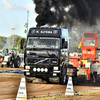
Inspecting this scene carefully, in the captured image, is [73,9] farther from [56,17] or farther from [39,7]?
[39,7]

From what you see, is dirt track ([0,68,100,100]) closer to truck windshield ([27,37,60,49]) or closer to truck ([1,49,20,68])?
truck windshield ([27,37,60,49])

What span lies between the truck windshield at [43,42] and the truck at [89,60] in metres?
3.73

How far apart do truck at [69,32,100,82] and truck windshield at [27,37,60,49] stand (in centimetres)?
373

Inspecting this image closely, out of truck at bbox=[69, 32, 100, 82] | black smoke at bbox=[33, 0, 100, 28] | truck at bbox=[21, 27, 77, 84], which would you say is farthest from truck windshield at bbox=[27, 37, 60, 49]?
black smoke at bbox=[33, 0, 100, 28]

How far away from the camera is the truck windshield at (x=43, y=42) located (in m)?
14.8

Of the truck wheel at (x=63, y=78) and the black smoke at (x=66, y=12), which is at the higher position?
the black smoke at (x=66, y=12)

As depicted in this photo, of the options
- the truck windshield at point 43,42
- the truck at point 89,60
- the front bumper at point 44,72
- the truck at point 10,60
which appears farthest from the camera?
the truck at point 10,60

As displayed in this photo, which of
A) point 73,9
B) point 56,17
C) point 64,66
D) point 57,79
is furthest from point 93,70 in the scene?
point 73,9

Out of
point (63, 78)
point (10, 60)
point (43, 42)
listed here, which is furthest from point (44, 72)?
point (10, 60)

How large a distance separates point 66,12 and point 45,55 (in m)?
11.3

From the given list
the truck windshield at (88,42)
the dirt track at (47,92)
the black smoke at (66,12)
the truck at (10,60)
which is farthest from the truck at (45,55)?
the truck at (10,60)

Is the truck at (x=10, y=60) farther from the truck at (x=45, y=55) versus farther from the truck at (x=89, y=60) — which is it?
the truck at (x=45, y=55)

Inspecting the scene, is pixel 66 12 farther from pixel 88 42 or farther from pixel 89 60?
pixel 89 60

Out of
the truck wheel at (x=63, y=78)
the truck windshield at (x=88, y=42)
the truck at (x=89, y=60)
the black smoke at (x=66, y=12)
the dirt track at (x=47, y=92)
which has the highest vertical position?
the black smoke at (x=66, y=12)
